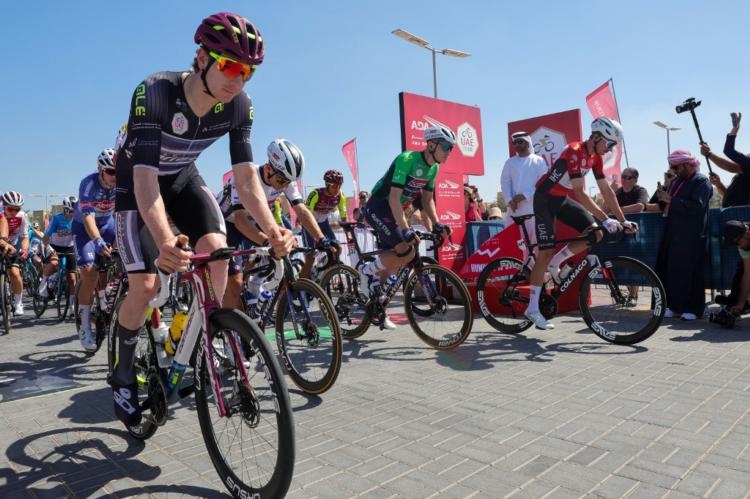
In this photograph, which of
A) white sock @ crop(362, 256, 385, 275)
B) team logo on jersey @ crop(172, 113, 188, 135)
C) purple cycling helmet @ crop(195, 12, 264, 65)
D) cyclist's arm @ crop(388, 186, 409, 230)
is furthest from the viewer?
white sock @ crop(362, 256, 385, 275)

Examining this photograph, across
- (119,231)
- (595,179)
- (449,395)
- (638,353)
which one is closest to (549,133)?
(595,179)

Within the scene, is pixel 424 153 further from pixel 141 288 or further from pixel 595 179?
pixel 141 288

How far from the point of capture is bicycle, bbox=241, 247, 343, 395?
12.8 ft

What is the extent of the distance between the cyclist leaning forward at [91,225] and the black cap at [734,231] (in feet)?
22.3

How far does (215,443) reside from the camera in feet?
8.27

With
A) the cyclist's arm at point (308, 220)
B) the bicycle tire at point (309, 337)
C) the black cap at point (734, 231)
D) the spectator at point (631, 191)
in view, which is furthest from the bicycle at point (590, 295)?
the spectator at point (631, 191)

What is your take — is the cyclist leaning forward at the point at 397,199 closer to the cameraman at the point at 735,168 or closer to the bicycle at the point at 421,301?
the bicycle at the point at 421,301

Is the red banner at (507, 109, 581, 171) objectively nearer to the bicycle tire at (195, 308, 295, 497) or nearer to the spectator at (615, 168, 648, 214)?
the spectator at (615, 168, 648, 214)

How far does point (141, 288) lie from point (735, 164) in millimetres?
7743

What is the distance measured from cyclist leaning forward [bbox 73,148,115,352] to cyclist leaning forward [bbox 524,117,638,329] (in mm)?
4557

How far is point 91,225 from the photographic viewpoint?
18.3 ft

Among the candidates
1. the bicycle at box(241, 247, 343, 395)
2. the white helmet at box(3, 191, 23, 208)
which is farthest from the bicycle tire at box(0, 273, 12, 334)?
the bicycle at box(241, 247, 343, 395)

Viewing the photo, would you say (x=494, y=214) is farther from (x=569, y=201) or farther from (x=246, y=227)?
(x=246, y=227)

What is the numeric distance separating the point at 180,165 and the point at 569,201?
14.4 feet
